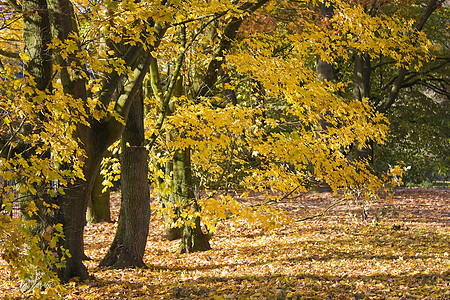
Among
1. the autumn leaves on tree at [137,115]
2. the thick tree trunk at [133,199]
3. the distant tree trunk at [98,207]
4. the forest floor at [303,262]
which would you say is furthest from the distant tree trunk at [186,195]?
the distant tree trunk at [98,207]

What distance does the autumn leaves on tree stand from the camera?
4391 millimetres

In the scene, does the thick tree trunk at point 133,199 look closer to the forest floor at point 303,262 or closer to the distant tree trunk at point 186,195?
the forest floor at point 303,262

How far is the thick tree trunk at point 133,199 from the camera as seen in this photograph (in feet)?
23.5

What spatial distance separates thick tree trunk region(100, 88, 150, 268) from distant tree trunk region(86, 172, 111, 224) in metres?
5.17

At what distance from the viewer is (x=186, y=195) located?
28.2ft

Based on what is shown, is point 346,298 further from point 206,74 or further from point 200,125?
point 206,74

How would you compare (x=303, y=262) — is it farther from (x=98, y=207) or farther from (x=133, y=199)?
(x=98, y=207)

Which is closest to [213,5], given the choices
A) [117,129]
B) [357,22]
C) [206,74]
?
[117,129]

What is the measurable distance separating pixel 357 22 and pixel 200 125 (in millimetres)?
3437

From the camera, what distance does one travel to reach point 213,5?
19.3 feet

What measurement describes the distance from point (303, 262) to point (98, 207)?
22.0 ft

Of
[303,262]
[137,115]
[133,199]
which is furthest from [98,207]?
[303,262]

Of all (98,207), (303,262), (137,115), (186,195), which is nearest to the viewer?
(137,115)

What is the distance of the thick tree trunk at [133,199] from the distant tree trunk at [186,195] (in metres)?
1.03
